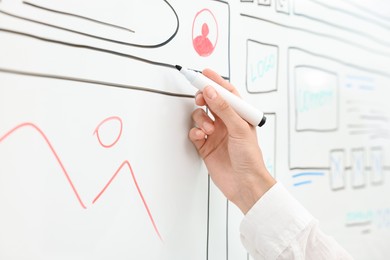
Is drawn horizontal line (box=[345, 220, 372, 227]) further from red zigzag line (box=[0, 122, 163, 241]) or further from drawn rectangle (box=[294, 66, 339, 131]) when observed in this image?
red zigzag line (box=[0, 122, 163, 241])

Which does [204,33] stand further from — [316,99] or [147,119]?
[316,99]

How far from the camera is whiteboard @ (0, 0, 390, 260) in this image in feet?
1.27

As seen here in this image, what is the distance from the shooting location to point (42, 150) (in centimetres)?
40

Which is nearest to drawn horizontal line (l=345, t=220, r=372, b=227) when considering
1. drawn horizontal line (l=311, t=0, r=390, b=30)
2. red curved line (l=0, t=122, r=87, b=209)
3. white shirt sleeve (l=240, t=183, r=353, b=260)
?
white shirt sleeve (l=240, t=183, r=353, b=260)

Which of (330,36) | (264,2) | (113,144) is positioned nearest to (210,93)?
(113,144)

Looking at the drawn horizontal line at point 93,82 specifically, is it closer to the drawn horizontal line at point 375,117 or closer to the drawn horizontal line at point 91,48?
the drawn horizontal line at point 91,48

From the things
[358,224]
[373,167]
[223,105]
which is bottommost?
[358,224]

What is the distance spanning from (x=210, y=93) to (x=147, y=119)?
0.08 m

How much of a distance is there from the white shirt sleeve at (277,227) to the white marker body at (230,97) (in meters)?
0.09

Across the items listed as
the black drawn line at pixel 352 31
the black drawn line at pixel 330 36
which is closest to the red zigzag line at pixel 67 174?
the black drawn line at pixel 330 36

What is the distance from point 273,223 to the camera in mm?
536

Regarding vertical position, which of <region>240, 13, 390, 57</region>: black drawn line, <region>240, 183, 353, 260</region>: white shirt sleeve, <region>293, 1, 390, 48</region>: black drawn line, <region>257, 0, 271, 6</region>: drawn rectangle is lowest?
<region>240, 183, 353, 260</region>: white shirt sleeve

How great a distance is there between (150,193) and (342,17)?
1.86 feet

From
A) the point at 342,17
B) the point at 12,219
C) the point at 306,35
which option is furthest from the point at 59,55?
the point at 342,17
